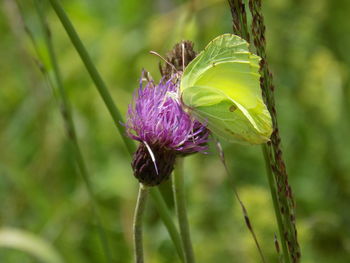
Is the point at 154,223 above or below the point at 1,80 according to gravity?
below

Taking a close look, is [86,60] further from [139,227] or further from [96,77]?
[139,227]

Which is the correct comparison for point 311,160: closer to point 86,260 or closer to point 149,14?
point 86,260

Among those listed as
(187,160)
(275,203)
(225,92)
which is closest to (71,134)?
(225,92)

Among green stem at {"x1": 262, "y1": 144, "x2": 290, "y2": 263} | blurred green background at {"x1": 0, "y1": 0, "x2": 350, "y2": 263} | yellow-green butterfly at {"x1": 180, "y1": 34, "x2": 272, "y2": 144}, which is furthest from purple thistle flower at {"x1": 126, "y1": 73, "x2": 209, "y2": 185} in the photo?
blurred green background at {"x1": 0, "y1": 0, "x2": 350, "y2": 263}

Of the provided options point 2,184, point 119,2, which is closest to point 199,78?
point 2,184

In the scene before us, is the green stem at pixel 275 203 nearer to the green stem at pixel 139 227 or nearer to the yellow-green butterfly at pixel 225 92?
the yellow-green butterfly at pixel 225 92

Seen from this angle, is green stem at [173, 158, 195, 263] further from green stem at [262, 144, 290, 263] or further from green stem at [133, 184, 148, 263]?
green stem at [262, 144, 290, 263]
